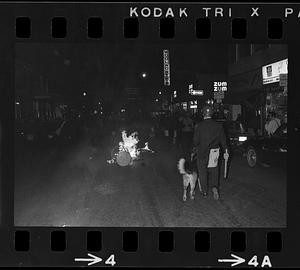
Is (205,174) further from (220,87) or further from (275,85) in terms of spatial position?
(220,87)

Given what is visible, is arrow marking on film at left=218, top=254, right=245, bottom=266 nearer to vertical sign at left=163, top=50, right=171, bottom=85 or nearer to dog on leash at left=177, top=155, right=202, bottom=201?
dog on leash at left=177, top=155, right=202, bottom=201

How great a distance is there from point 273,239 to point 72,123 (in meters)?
11.8

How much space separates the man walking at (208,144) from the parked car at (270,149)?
10.6 ft

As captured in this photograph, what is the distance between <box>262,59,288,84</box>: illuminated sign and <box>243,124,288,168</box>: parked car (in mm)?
9349

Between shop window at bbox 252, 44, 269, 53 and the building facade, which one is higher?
shop window at bbox 252, 44, 269, 53

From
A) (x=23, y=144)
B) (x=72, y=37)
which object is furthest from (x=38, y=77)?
(x=72, y=37)

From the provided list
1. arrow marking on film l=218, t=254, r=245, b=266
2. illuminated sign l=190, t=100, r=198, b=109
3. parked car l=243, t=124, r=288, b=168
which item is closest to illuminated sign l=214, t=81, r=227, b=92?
illuminated sign l=190, t=100, r=198, b=109

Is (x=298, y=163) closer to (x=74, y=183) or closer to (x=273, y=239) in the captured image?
(x=273, y=239)

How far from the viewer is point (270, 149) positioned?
38.4 ft

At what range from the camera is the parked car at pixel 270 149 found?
11.3 m

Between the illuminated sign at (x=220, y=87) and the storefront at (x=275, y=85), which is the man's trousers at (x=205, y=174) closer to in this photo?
the storefront at (x=275, y=85)

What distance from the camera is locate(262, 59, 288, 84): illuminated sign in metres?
21.3

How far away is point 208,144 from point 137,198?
2045 mm

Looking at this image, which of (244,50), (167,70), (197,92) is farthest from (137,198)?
(167,70)
